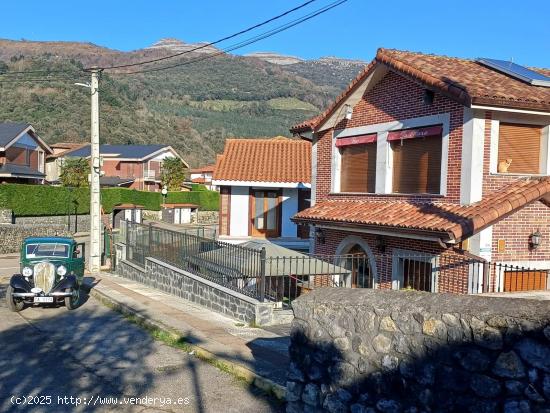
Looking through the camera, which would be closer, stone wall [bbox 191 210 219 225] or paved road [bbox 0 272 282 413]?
paved road [bbox 0 272 282 413]

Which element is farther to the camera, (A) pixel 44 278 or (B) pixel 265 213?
(B) pixel 265 213

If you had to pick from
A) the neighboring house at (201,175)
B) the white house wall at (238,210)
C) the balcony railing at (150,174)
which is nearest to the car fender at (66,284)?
the white house wall at (238,210)

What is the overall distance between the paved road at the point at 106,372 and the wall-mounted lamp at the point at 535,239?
23.6ft

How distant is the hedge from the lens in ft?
129

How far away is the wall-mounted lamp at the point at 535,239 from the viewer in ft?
40.3

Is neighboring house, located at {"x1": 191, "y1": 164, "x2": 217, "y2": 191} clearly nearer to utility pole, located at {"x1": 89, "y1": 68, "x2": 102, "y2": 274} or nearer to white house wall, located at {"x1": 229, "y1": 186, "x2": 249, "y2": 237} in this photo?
white house wall, located at {"x1": 229, "y1": 186, "x2": 249, "y2": 237}

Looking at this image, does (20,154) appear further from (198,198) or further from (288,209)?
(288,209)

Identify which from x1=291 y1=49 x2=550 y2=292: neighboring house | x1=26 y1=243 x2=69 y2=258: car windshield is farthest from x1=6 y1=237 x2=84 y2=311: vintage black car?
x1=291 y1=49 x2=550 y2=292: neighboring house

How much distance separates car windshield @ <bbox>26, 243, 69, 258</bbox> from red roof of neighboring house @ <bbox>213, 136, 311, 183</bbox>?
353 inches

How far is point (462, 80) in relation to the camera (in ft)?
42.0

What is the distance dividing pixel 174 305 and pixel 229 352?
18.1 feet

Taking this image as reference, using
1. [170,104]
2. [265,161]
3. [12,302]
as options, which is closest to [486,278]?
[12,302]

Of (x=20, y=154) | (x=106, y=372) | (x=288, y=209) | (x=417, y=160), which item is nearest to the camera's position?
(x=106, y=372)

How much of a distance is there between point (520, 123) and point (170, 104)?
144 m
